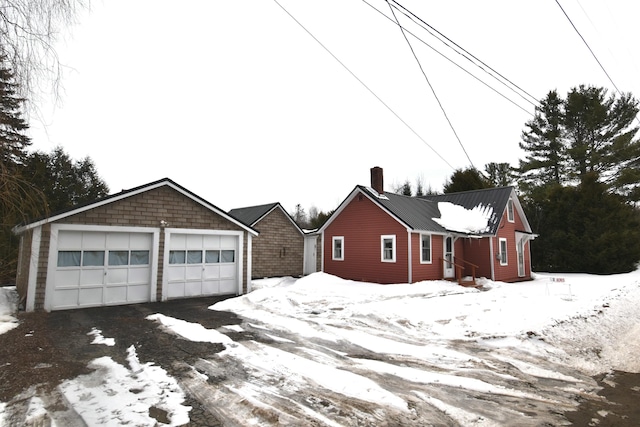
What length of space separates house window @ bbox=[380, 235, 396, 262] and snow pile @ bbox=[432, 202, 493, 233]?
11.9 feet

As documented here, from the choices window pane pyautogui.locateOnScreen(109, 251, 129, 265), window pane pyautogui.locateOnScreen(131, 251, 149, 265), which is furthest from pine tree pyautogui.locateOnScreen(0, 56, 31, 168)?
window pane pyautogui.locateOnScreen(131, 251, 149, 265)

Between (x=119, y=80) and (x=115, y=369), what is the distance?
16.1 ft

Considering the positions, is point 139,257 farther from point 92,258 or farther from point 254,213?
point 254,213

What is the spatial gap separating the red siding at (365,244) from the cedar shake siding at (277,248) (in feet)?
14.3

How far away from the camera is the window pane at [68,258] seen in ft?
36.2

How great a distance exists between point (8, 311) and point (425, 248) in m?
16.0

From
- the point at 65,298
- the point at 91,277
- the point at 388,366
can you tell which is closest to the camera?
the point at 388,366

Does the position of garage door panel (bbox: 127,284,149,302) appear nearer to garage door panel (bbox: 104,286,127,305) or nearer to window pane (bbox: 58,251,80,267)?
garage door panel (bbox: 104,286,127,305)

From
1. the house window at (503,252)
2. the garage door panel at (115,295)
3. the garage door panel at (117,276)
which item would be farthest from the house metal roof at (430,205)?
the garage door panel at (115,295)

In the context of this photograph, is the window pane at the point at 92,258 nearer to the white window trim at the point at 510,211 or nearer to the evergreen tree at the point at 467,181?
the white window trim at the point at 510,211

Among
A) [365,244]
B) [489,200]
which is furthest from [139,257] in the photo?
[489,200]

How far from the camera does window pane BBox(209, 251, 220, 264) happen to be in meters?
14.1

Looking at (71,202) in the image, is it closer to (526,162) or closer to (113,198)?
(113,198)

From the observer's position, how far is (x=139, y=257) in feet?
41.2
